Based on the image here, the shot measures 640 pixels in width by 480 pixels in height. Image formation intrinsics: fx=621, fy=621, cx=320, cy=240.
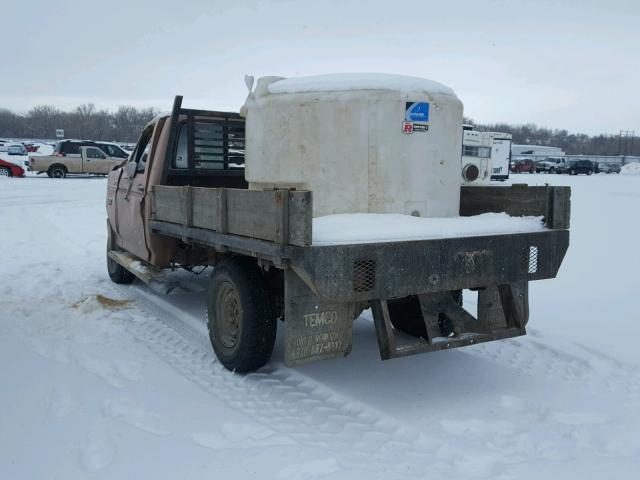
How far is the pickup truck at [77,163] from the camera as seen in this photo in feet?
93.2

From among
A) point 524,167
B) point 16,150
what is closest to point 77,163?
point 16,150

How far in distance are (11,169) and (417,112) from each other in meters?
28.2

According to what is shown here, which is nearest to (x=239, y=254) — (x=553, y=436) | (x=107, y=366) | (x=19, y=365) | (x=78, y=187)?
(x=107, y=366)

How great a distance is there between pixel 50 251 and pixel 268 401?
297 inches

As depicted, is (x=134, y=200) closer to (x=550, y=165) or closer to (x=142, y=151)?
(x=142, y=151)

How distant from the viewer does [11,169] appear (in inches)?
1127

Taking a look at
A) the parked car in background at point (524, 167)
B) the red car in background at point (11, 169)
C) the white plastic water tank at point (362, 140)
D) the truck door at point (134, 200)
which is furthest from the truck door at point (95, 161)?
the parked car in background at point (524, 167)

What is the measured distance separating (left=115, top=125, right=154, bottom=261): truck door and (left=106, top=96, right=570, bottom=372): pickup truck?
0.33 metres

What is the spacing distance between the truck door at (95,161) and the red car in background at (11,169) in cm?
286

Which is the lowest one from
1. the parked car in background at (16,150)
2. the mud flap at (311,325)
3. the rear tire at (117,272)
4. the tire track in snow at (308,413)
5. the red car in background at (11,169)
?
the tire track in snow at (308,413)

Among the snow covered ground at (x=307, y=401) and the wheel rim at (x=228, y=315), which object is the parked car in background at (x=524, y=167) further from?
the wheel rim at (x=228, y=315)

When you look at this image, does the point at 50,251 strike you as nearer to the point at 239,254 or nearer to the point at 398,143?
the point at 239,254

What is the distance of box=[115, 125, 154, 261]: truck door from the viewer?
22.2 ft

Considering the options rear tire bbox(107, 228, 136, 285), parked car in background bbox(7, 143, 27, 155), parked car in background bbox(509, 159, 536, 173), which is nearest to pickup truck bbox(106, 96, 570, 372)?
rear tire bbox(107, 228, 136, 285)
